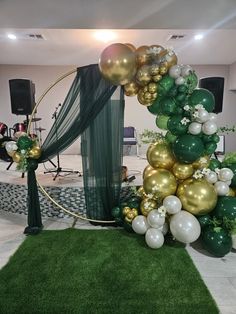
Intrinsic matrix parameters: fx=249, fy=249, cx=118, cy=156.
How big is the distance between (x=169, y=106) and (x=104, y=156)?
869 mm

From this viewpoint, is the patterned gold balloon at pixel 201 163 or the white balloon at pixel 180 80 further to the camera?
the patterned gold balloon at pixel 201 163

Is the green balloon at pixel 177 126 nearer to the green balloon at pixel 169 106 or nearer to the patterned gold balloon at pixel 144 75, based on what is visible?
the green balloon at pixel 169 106

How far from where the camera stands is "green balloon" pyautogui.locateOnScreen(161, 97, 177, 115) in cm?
235

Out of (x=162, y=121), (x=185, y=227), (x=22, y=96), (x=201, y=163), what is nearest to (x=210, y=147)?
(x=201, y=163)

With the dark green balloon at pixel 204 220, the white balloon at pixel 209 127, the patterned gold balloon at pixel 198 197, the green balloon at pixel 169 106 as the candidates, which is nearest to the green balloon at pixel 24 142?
the green balloon at pixel 169 106

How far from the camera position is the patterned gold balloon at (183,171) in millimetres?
2416

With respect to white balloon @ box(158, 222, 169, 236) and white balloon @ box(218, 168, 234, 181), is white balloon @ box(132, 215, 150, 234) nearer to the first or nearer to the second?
white balloon @ box(158, 222, 169, 236)

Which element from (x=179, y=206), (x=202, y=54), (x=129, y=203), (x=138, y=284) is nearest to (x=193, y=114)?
(x=179, y=206)

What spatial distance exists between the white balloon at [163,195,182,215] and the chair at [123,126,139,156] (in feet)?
12.6

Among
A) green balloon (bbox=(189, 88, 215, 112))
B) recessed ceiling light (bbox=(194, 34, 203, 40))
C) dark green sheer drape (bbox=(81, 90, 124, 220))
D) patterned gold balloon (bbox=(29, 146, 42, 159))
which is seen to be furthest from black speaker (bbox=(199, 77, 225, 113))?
patterned gold balloon (bbox=(29, 146, 42, 159))

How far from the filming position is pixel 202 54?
564cm

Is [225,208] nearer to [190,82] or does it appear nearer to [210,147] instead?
[210,147]

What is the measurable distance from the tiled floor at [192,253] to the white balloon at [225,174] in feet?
2.42

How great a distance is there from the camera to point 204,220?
2.41m
